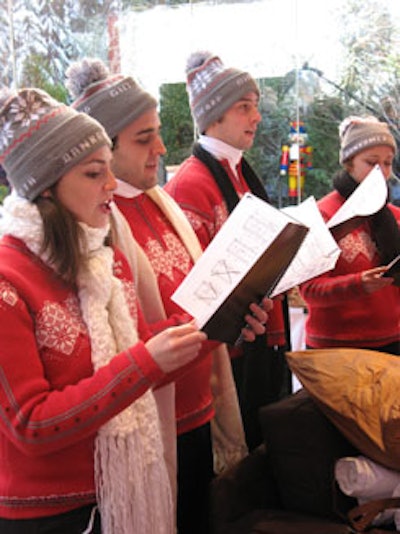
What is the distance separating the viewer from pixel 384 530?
1.48 meters

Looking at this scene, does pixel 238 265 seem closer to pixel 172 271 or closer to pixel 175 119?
pixel 172 271

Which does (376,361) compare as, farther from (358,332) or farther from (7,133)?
(7,133)

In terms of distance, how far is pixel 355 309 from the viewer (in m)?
2.26

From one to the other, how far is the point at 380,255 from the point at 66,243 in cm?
137

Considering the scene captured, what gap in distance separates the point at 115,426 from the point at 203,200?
97cm

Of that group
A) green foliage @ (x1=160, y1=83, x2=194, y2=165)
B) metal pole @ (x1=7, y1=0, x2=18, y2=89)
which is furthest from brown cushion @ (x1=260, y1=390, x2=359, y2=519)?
green foliage @ (x1=160, y1=83, x2=194, y2=165)

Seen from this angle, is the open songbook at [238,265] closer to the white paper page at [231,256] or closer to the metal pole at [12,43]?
the white paper page at [231,256]

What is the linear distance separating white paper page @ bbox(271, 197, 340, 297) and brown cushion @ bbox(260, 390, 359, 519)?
0.96ft

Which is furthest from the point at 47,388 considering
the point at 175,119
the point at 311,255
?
the point at 175,119

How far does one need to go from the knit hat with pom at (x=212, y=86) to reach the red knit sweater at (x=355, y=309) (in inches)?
23.1

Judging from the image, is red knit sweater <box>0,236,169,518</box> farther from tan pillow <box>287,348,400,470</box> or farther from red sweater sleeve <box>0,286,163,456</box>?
tan pillow <box>287,348,400,470</box>

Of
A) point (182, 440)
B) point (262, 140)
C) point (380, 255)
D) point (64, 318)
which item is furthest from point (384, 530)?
point (262, 140)

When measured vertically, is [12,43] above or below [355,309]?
above

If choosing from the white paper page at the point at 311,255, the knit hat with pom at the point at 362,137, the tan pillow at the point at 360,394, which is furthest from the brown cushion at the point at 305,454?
the knit hat with pom at the point at 362,137
